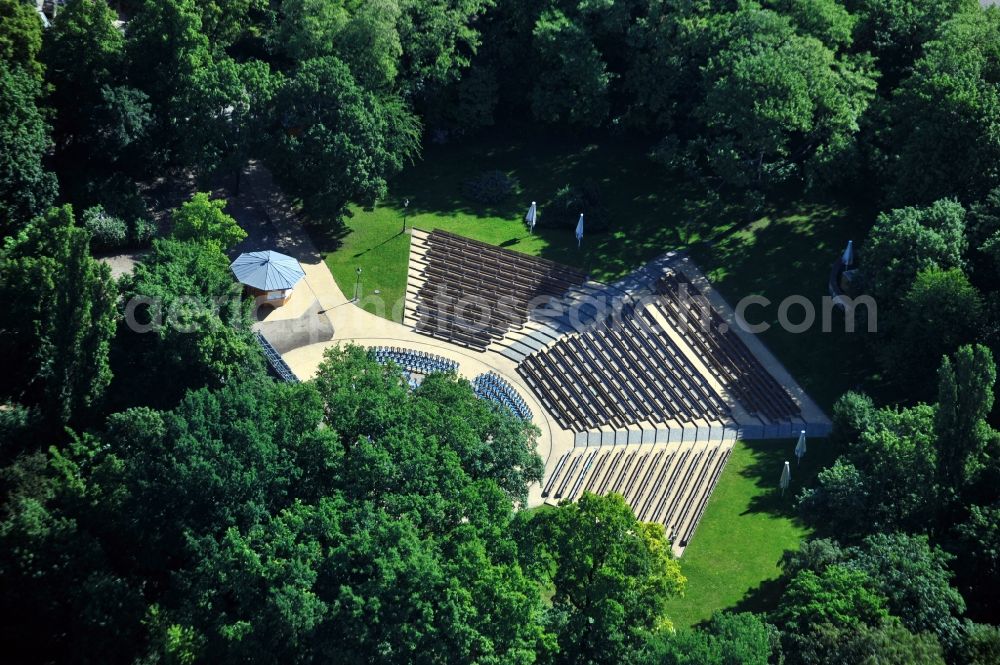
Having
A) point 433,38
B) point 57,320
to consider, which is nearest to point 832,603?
point 57,320

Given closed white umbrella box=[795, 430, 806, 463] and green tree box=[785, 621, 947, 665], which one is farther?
closed white umbrella box=[795, 430, 806, 463]

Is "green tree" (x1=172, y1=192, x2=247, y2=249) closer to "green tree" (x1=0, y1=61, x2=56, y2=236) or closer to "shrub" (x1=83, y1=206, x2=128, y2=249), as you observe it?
"shrub" (x1=83, y1=206, x2=128, y2=249)

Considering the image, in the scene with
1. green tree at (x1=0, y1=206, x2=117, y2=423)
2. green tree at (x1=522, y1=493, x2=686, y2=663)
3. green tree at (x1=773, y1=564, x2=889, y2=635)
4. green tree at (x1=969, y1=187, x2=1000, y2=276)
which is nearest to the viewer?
green tree at (x1=522, y1=493, x2=686, y2=663)

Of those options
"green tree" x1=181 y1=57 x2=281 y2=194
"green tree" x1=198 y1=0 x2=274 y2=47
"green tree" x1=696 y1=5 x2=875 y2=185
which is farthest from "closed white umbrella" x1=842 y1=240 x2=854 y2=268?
"green tree" x1=198 y1=0 x2=274 y2=47

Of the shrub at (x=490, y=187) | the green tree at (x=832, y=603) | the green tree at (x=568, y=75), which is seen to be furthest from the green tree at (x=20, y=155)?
the green tree at (x=832, y=603)

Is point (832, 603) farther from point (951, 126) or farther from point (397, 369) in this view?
point (951, 126)

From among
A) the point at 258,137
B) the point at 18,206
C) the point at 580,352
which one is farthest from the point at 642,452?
the point at 18,206
